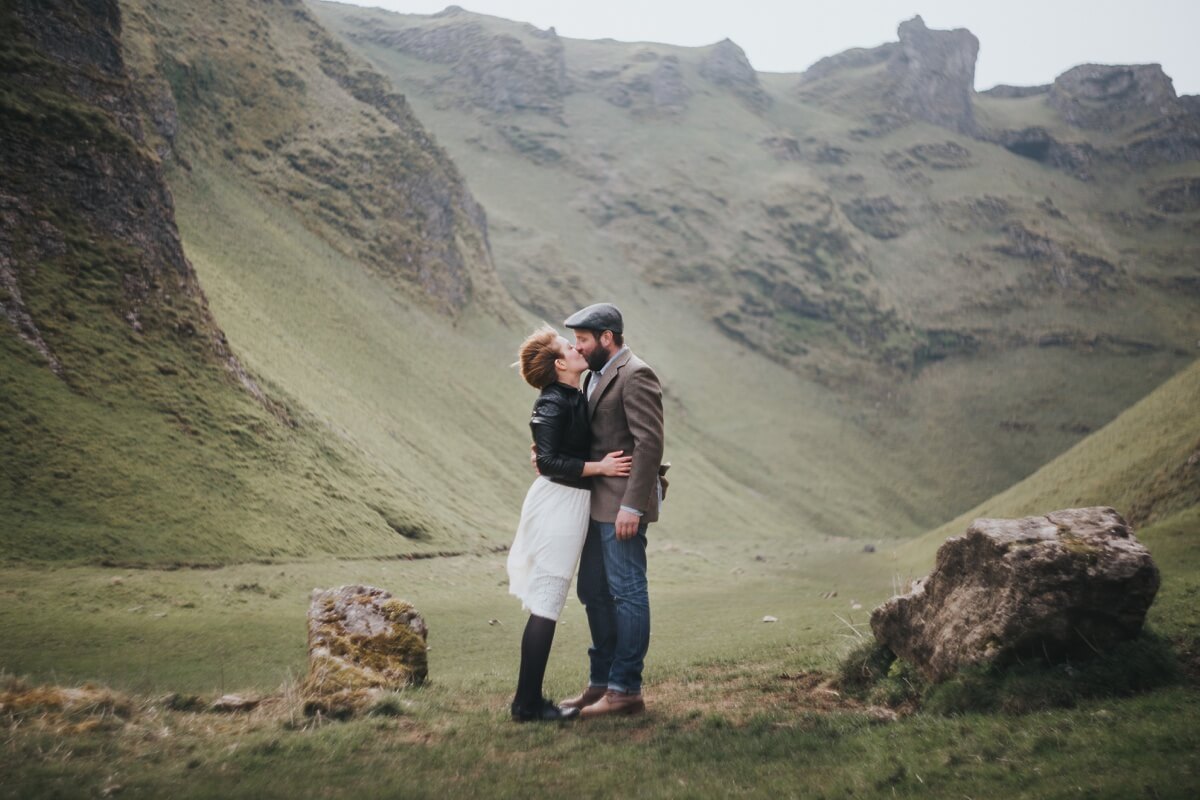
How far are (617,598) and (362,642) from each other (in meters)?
4.32

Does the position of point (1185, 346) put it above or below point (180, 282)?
above

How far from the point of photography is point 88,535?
74.3 ft

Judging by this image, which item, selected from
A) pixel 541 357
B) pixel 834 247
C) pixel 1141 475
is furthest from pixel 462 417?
pixel 834 247

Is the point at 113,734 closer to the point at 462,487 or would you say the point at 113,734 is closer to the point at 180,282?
the point at 180,282

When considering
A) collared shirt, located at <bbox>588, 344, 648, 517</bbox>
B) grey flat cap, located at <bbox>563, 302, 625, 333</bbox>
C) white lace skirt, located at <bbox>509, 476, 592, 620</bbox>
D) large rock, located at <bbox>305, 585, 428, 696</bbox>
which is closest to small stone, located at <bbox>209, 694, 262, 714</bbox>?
large rock, located at <bbox>305, 585, 428, 696</bbox>

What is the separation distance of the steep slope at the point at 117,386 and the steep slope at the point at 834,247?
76.7 m

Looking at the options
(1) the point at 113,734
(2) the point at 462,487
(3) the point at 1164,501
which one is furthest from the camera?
(2) the point at 462,487

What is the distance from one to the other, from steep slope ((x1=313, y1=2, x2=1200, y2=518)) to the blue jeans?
104147 mm

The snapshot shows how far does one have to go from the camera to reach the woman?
8.29 meters

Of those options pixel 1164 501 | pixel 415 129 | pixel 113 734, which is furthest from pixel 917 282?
pixel 113 734

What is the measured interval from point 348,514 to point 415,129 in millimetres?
Answer: 75174

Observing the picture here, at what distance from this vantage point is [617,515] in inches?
325

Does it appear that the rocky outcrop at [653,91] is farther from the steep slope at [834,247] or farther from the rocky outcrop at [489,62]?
the rocky outcrop at [489,62]

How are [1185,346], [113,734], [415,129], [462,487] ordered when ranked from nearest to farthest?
[113,734]
[462,487]
[415,129]
[1185,346]
